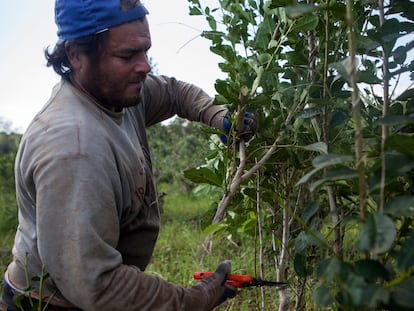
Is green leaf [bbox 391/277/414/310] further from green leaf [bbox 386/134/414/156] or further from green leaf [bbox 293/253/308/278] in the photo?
green leaf [bbox 293/253/308/278]

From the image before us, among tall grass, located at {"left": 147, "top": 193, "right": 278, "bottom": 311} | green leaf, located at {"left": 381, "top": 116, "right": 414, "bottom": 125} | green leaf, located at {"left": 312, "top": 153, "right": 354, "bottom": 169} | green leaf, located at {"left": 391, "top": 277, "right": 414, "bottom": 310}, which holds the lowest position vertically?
tall grass, located at {"left": 147, "top": 193, "right": 278, "bottom": 311}

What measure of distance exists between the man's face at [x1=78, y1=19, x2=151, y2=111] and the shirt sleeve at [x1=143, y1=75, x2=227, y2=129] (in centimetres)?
57

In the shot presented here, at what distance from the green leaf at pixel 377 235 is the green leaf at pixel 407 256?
8 cm

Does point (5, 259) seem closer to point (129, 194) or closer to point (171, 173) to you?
point (129, 194)

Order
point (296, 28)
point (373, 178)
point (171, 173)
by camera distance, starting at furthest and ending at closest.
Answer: point (171, 173) → point (296, 28) → point (373, 178)

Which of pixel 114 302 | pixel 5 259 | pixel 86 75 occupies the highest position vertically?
pixel 86 75

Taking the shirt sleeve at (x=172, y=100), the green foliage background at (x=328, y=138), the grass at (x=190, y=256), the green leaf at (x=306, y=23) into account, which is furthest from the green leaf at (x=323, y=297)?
the grass at (x=190, y=256)

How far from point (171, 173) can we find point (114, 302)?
7337mm

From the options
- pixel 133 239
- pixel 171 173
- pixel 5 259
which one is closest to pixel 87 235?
pixel 133 239

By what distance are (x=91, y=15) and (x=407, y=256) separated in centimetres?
139

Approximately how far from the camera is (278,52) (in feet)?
5.45

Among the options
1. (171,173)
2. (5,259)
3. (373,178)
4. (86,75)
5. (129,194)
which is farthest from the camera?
(171,173)

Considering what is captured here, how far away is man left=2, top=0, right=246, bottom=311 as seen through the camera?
151 cm

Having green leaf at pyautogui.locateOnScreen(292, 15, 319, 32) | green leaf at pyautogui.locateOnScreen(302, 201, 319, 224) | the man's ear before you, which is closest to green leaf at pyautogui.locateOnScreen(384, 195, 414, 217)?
green leaf at pyautogui.locateOnScreen(302, 201, 319, 224)
